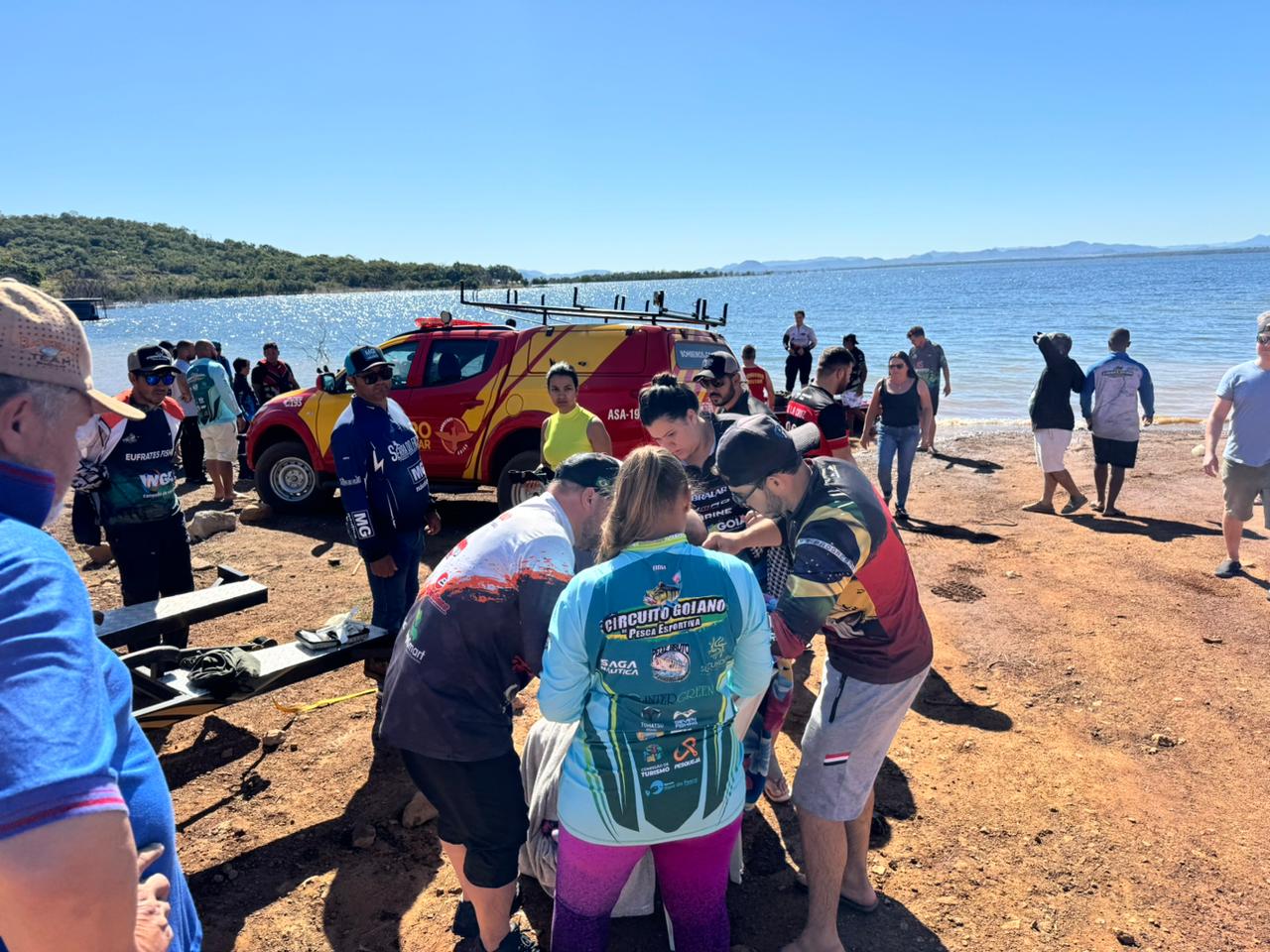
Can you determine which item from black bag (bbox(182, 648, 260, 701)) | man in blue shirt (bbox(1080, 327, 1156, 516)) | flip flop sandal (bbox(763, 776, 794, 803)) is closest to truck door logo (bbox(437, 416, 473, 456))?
black bag (bbox(182, 648, 260, 701))

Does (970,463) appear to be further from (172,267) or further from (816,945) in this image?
(172,267)

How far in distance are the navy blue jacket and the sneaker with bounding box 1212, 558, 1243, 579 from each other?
6635 millimetres

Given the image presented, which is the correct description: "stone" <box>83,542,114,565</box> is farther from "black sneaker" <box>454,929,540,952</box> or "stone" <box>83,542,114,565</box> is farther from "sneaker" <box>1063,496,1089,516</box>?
"sneaker" <box>1063,496,1089,516</box>

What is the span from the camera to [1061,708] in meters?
4.64

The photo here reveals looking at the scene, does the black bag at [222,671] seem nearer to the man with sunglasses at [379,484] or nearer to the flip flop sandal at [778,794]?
the man with sunglasses at [379,484]

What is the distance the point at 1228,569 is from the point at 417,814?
680 cm

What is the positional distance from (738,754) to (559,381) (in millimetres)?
3677

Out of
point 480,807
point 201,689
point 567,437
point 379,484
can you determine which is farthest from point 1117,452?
point 201,689

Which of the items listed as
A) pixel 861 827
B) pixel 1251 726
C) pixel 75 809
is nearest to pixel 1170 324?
pixel 1251 726

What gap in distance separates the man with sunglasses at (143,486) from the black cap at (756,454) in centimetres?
354

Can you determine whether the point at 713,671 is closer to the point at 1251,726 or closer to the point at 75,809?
the point at 75,809

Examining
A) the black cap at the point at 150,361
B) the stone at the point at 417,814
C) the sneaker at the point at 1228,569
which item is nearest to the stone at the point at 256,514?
the black cap at the point at 150,361

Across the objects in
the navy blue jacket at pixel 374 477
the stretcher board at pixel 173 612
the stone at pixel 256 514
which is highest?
the navy blue jacket at pixel 374 477

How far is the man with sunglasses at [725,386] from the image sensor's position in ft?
17.4
